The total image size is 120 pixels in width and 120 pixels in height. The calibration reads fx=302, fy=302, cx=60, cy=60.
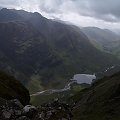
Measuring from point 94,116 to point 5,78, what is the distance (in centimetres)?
6367

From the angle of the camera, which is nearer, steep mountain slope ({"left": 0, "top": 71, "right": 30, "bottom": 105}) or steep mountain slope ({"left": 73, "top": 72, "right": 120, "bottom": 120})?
steep mountain slope ({"left": 73, "top": 72, "right": 120, "bottom": 120})

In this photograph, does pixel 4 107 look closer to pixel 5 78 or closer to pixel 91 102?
pixel 91 102

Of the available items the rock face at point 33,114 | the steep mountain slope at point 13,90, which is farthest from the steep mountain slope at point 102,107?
the rock face at point 33,114

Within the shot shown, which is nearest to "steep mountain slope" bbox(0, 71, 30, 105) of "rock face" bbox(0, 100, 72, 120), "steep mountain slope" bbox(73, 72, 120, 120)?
"steep mountain slope" bbox(73, 72, 120, 120)

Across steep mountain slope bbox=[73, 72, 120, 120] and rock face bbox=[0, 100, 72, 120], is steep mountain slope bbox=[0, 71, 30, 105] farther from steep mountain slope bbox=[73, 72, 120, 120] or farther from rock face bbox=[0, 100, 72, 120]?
rock face bbox=[0, 100, 72, 120]

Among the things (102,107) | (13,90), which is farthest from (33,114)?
(13,90)

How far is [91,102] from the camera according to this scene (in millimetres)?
102250

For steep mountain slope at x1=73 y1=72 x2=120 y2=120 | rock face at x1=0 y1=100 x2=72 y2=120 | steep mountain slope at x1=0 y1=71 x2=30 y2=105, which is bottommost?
rock face at x1=0 y1=100 x2=72 y2=120

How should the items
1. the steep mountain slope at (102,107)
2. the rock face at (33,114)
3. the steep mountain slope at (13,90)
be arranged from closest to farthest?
the rock face at (33,114)
the steep mountain slope at (102,107)
the steep mountain slope at (13,90)

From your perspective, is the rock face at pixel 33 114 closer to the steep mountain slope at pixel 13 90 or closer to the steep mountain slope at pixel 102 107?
the steep mountain slope at pixel 102 107

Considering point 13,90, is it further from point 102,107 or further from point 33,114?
point 33,114

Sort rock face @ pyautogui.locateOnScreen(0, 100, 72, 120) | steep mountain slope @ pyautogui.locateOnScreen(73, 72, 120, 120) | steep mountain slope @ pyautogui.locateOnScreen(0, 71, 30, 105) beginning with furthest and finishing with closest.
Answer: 1. steep mountain slope @ pyautogui.locateOnScreen(0, 71, 30, 105)
2. steep mountain slope @ pyautogui.locateOnScreen(73, 72, 120, 120)
3. rock face @ pyautogui.locateOnScreen(0, 100, 72, 120)

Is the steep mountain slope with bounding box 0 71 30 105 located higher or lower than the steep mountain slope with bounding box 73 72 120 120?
higher

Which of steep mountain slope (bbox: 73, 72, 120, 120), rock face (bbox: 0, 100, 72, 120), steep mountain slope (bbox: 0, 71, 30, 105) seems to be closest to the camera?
rock face (bbox: 0, 100, 72, 120)
